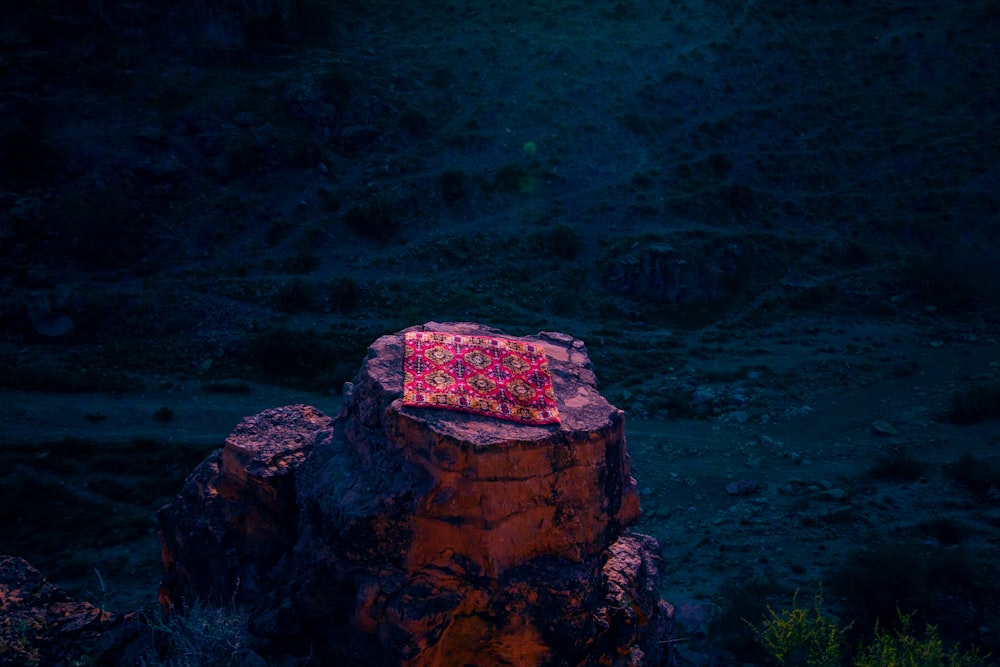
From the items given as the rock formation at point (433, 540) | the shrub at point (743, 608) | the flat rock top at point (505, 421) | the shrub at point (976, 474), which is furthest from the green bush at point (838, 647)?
the shrub at point (976, 474)

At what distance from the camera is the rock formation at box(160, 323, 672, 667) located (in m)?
5.40

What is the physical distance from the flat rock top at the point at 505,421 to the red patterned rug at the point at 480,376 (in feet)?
0.31

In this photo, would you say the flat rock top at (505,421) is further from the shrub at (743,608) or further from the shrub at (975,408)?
the shrub at (975,408)

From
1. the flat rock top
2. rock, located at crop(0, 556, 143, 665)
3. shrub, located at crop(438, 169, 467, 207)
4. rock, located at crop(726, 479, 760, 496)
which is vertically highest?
shrub, located at crop(438, 169, 467, 207)

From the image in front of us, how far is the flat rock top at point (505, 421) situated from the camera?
18.4ft

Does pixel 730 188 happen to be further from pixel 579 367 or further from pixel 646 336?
pixel 579 367

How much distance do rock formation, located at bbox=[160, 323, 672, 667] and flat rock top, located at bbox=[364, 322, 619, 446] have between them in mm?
22

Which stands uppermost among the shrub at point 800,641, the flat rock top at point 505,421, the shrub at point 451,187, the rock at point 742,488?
the shrub at point 451,187

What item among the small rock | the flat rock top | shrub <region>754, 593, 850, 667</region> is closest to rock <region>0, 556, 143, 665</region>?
the flat rock top

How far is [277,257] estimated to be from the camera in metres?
19.3

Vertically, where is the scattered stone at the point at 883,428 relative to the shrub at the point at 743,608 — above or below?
above

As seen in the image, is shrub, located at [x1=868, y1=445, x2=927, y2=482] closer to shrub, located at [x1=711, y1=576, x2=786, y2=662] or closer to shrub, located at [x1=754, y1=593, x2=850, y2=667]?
shrub, located at [x1=711, y1=576, x2=786, y2=662]

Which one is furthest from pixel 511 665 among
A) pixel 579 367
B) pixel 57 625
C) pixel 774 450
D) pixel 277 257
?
pixel 277 257

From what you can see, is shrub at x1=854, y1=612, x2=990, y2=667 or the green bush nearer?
shrub at x1=854, y1=612, x2=990, y2=667
